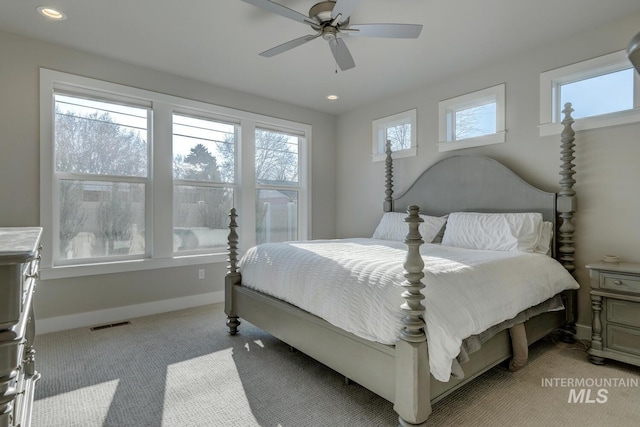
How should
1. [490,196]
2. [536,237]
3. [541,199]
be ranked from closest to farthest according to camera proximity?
[536,237] → [541,199] → [490,196]

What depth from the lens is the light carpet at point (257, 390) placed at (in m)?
1.83

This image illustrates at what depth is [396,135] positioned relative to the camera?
4.66 metres

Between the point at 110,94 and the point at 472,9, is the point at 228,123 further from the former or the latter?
the point at 472,9

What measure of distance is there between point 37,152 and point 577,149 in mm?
4857

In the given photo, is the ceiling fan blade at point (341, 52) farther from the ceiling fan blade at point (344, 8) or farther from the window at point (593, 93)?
the window at point (593, 93)

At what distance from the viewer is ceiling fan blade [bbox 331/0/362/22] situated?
2.07 metres

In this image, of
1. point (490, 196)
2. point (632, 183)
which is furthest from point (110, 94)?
point (632, 183)

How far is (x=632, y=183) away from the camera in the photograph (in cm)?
270

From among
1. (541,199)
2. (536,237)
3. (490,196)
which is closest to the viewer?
(536,237)

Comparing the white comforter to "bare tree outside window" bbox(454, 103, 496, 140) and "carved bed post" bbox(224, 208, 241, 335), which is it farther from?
"bare tree outside window" bbox(454, 103, 496, 140)

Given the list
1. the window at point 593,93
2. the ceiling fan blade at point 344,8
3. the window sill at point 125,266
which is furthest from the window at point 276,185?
the window at point 593,93

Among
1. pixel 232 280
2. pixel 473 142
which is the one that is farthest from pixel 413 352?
pixel 473 142

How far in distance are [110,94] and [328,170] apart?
3013 millimetres

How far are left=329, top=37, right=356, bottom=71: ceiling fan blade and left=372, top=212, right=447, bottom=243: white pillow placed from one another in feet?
5.36
